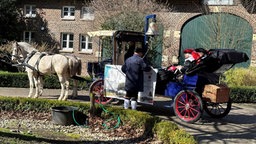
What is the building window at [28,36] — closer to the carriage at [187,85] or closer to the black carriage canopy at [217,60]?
the carriage at [187,85]

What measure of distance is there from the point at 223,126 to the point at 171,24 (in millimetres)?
15853

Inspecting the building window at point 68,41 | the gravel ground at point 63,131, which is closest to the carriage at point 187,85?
the gravel ground at point 63,131

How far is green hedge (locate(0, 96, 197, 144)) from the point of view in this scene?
7.08 m

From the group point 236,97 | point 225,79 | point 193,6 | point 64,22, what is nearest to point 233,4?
point 193,6

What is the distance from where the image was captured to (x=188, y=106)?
9.80 meters

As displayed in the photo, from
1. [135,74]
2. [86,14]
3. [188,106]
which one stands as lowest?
[188,106]

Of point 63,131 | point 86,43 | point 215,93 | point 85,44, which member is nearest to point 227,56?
point 215,93

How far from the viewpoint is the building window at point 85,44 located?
28047 mm

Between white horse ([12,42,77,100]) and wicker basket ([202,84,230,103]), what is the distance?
4.59 meters

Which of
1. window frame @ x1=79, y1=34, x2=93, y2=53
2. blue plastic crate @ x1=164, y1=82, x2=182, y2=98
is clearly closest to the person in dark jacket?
blue plastic crate @ x1=164, y1=82, x2=182, y2=98

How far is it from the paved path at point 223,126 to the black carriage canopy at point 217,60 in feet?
4.72

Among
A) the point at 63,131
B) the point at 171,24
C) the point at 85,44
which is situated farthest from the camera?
the point at 85,44

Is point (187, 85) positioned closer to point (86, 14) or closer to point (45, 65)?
point (45, 65)

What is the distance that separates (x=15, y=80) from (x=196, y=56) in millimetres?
9187
